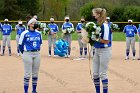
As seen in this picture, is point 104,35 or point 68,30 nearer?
point 104,35

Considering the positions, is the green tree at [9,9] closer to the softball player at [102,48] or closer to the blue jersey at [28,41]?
the blue jersey at [28,41]

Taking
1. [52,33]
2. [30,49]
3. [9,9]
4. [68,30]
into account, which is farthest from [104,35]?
[9,9]

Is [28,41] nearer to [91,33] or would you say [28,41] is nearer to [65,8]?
[91,33]

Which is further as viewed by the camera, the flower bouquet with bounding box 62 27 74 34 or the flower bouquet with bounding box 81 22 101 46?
the flower bouquet with bounding box 62 27 74 34

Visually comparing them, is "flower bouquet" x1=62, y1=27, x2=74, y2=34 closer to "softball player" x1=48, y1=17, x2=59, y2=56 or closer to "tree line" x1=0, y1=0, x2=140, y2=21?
"softball player" x1=48, y1=17, x2=59, y2=56

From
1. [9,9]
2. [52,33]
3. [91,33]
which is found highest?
[9,9]

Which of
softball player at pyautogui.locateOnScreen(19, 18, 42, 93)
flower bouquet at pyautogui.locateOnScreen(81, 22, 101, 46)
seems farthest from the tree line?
flower bouquet at pyautogui.locateOnScreen(81, 22, 101, 46)

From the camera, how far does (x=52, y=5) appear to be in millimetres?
89312

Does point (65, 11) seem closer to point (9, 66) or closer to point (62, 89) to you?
point (9, 66)

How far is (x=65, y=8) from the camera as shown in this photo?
9094 cm

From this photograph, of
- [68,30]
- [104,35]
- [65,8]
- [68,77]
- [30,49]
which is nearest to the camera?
[104,35]

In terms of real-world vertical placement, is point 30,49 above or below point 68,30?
below

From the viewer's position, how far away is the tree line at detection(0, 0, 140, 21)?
60688 millimetres

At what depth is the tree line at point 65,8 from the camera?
199 feet
